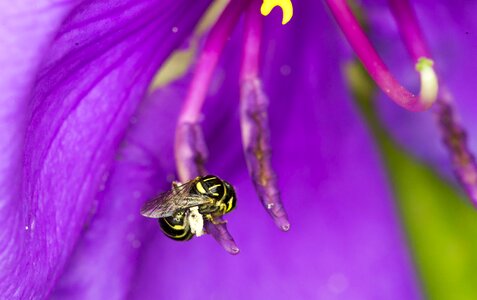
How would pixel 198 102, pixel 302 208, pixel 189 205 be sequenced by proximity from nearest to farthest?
pixel 189 205 < pixel 198 102 < pixel 302 208

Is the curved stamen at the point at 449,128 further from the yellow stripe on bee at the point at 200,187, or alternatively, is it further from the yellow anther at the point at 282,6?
the yellow stripe on bee at the point at 200,187

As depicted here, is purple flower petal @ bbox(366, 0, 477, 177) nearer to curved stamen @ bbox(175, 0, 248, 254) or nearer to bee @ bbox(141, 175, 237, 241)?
curved stamen @ bbox(175, 0, 248, 254)

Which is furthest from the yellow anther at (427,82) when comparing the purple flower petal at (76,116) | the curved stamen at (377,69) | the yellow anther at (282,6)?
the purple flower petal at (76,116)

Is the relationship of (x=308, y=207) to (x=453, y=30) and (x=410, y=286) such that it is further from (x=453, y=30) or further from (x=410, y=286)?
(x=453, y=30)

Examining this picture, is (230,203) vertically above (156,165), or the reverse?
(156,165)

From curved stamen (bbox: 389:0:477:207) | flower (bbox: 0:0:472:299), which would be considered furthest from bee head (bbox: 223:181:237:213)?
curved stamen (bbox: 389:0:477:207)

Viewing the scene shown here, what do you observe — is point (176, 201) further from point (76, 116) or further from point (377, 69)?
point (377, 69)

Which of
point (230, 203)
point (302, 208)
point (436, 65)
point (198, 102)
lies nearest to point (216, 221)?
point (230, 203)
